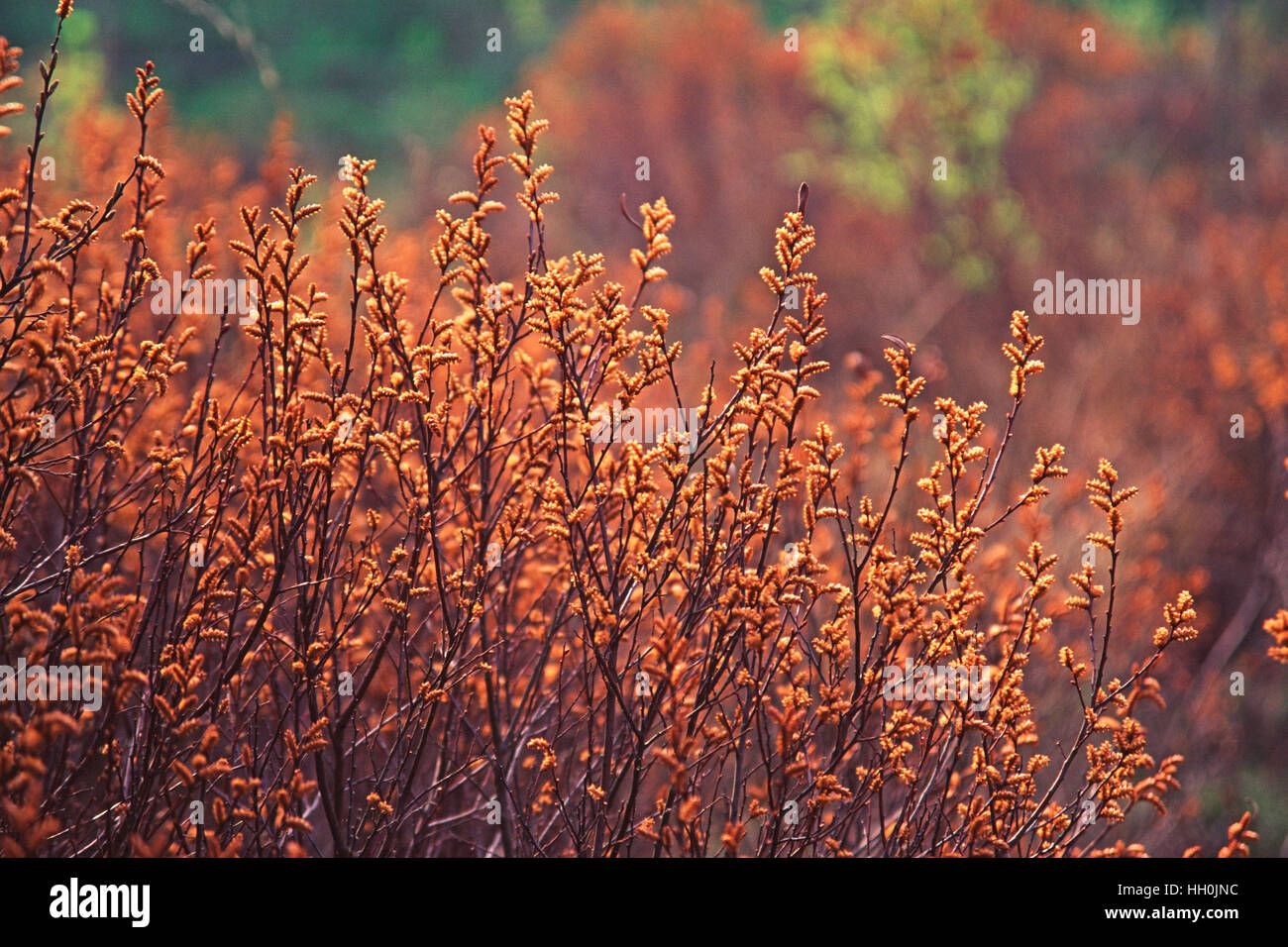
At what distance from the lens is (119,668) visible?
2027 mm

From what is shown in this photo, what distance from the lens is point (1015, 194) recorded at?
439 inches

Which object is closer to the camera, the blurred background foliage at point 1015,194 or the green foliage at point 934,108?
the blurred background foliage at point 1015,194

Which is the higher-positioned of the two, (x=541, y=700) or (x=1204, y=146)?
(x=1204, y=146)

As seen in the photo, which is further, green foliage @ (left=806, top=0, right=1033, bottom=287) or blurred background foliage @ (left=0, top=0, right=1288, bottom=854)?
green foliage @ (left=806, top=0, right=1033, bottom=287)

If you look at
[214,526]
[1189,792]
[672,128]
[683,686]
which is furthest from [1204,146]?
[214,526]

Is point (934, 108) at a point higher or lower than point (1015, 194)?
higher

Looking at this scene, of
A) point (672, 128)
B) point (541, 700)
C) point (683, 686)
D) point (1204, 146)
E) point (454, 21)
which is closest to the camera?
point (683, 686)

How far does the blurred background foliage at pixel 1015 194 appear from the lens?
660 centimetres

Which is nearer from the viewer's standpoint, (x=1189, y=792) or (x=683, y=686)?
(x=683, y=686)

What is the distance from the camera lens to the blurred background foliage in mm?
6602

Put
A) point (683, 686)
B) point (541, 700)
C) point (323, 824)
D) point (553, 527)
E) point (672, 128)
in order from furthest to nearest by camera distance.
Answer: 1. point (672, 128)
2. point (323, 824)
3. point (541, 700)
4. point (683, 686)
5. point (553, 527)
